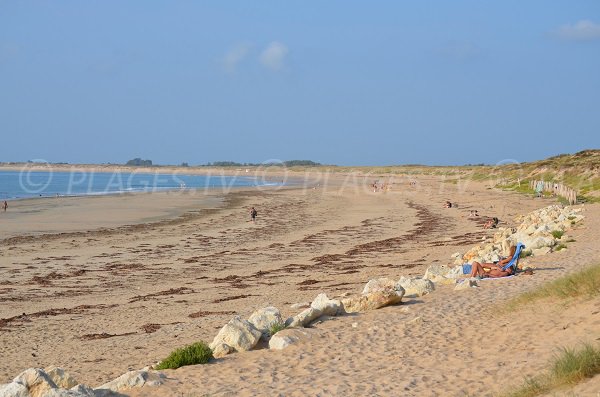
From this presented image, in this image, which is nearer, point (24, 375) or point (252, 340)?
point (24, 375)

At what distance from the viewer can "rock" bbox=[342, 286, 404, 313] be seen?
11.0 metres

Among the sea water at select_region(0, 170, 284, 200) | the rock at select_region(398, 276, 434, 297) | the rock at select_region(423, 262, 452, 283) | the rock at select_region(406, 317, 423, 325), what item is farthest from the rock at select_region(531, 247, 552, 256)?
the sea water at select_region(0, 170, 284, 200)

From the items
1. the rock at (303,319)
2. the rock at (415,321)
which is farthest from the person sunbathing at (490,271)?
the rock at (303,319)

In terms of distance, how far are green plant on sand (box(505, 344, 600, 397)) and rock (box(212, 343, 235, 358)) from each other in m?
3.76

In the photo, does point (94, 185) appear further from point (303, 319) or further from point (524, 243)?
point (303, 319)

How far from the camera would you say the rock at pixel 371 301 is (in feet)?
36.1

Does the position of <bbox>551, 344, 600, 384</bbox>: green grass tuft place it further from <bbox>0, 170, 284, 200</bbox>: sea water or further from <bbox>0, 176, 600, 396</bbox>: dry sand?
<bbox>0, 170, 284, 200</bbox>: sea water

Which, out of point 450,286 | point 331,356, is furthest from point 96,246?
point 331,356

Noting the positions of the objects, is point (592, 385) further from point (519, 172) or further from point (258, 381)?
point (519, 172)

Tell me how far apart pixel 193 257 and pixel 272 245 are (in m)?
3.68

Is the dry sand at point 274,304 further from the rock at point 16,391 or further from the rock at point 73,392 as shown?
the rock at point 16,391

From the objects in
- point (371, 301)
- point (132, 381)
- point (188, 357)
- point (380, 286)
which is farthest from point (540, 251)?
point (132, 381)

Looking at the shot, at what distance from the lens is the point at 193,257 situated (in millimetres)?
21391

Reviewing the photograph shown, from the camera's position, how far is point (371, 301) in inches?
435
